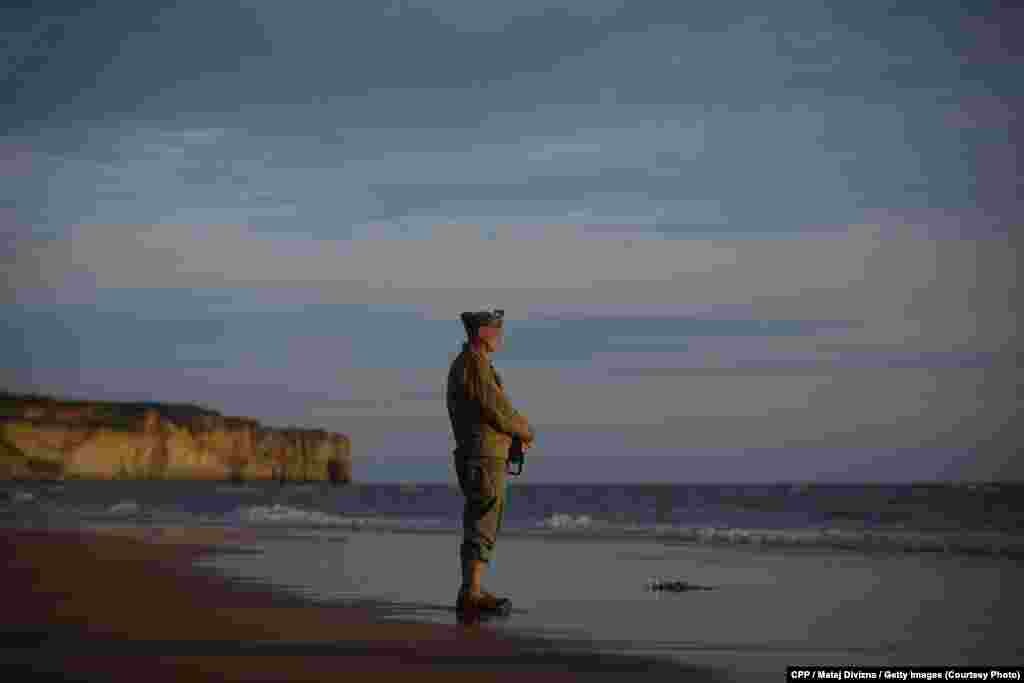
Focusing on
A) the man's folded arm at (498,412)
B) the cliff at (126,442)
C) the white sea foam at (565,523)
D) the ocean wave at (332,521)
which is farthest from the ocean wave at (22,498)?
the cliff at (126,442)

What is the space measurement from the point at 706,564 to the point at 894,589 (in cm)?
349

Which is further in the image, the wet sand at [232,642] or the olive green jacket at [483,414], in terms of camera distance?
the olive green jacket at [483,414]

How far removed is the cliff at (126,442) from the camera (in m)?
104

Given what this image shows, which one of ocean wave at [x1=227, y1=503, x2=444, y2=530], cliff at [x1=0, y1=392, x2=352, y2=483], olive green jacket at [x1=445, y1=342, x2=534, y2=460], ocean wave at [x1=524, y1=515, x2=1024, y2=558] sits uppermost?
cliff at [x1=0, y1=392, x2=352, y2=483]

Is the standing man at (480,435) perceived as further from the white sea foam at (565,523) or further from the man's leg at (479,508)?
the white sea foam at (565,523)

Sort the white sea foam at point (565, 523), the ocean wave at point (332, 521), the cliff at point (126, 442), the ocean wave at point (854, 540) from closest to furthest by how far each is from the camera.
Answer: the ocean wave at point (854, 540), the ocean wave at point (332, 521), the white sea foam at point (565, 523), the cliff at point (126, 442)

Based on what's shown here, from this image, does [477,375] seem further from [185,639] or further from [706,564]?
[706,564]

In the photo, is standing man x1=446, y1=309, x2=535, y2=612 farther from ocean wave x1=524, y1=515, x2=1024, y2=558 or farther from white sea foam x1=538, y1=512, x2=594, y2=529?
white sea foam x1=538, y1=512, x2=594, y2=529

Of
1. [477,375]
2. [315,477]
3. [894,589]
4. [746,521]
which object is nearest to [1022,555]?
[894,589]

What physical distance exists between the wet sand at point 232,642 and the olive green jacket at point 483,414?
1.21m

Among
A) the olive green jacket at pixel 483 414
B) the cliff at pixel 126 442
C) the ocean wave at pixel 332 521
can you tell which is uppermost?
the cliff at pixel 126 442

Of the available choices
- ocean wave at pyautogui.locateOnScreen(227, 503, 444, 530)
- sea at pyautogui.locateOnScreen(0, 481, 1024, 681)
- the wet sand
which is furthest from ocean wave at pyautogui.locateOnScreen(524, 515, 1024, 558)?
the wet sand

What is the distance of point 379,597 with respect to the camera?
9.89m

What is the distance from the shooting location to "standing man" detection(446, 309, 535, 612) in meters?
8.18
